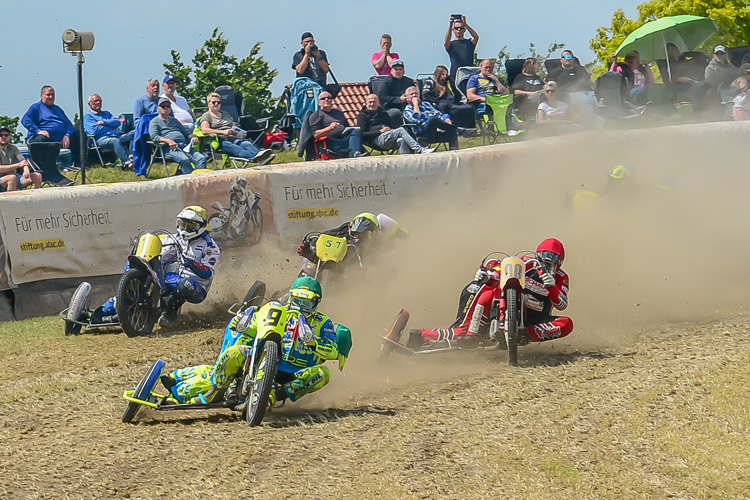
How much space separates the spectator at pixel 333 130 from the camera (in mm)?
17875

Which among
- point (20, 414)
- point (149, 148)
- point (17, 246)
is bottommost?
point (20, 414)

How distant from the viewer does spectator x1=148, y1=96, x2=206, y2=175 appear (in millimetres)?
17281

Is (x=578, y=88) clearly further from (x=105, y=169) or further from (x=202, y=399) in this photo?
(x=202, y=399)

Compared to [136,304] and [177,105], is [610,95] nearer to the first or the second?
[177,105]

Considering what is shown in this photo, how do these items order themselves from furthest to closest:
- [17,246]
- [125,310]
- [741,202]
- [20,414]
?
[741,202], [17,246], [125,310], [20,414]

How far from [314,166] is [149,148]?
3.83 metres

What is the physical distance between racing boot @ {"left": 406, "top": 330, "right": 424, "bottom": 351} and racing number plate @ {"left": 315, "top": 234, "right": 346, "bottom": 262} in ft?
7.62

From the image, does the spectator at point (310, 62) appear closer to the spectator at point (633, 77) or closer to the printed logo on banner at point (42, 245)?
the spectator at point (633, 77)

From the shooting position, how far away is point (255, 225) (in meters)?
15.2

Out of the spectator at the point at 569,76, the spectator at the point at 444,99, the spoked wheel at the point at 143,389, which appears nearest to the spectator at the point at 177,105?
the spectator at the point at 444,99

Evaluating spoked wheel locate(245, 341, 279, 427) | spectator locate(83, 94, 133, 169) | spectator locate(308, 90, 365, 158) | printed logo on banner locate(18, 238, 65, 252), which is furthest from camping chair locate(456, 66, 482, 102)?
spoked wheel locate(245, 341, 279, 427)

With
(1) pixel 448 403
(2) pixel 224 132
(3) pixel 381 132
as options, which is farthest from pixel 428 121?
(1) pixel 448 403

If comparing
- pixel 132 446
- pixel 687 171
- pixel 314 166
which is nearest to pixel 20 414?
pixel 132 446

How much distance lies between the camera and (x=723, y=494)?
21.1 feet
